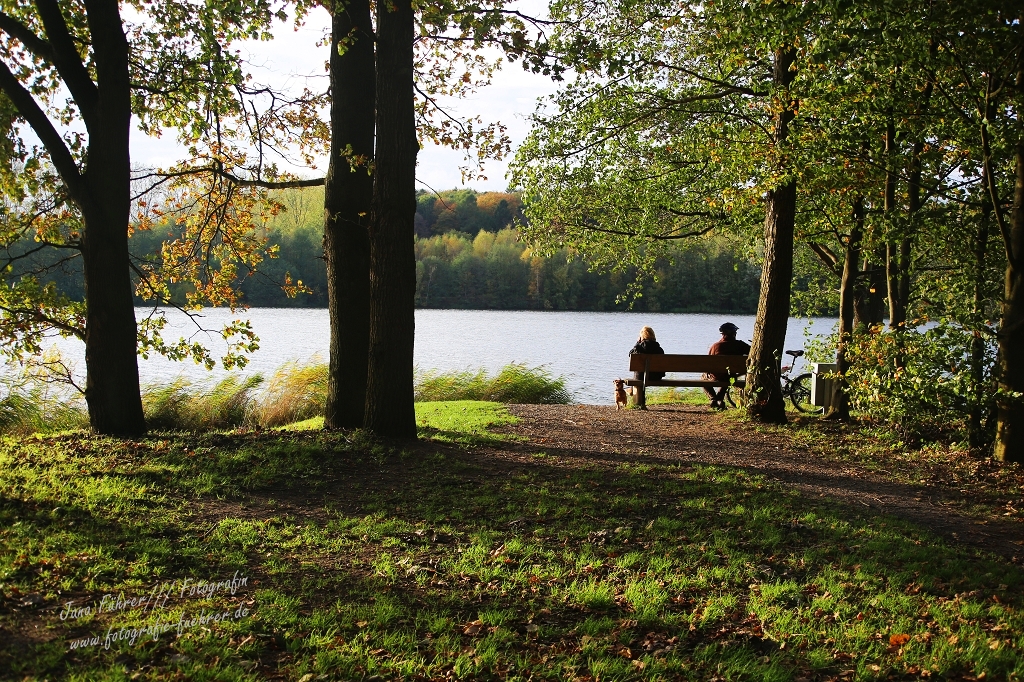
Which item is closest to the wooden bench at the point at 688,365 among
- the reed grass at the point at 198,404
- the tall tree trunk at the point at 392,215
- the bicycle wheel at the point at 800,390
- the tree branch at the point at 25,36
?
the bicycle wheel at the point at 800,390

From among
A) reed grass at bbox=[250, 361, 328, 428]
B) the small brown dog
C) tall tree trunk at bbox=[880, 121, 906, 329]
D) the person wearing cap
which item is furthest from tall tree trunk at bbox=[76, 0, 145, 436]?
the person wearing cap

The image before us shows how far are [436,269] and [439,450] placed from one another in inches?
2042

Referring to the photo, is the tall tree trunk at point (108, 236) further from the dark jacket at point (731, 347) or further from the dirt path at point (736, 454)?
the dark jacket at point (731, 347)

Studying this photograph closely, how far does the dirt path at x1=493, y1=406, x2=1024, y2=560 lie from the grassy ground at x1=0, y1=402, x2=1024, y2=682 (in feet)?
1.62

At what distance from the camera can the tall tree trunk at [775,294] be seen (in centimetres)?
1075

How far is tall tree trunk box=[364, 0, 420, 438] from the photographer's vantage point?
26.0ft

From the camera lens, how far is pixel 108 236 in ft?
26.0

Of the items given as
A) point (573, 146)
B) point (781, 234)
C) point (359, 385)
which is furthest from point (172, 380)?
point (781, 234)

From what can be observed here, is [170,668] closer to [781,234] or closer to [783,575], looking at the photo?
[783,575]

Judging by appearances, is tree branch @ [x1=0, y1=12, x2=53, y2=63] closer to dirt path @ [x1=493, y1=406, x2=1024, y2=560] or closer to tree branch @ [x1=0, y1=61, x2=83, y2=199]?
tree branch @ [x1=0, y1=61, x2=83, y2=199]

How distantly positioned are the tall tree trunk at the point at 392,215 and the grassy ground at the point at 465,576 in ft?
3.84

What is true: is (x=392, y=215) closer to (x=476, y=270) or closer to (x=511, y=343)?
(x=511, y=343)

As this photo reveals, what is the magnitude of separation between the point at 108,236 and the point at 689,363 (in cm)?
879

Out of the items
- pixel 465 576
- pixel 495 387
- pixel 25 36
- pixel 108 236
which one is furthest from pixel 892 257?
pixel 25 36
